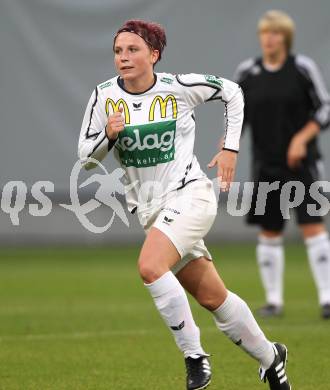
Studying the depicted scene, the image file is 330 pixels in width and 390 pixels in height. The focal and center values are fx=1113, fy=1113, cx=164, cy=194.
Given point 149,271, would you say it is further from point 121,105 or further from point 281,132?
point 281,132

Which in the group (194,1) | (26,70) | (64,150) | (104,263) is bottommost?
(104,263)

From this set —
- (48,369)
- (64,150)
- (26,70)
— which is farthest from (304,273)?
(48,369)

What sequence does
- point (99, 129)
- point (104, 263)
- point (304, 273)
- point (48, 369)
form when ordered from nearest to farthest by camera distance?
point (99, 129), point (48, 369), point (304, 273), point (104, 263)

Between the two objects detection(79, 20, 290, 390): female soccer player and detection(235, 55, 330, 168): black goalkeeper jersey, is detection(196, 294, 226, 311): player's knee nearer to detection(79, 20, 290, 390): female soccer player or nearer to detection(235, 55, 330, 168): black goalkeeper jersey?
detection(79, 20, 290, 390): female soccer player

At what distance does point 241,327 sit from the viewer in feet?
18.4

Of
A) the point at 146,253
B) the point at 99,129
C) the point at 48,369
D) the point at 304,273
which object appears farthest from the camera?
the point at 304,273

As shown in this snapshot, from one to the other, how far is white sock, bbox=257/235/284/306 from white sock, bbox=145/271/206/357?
13.9 feet

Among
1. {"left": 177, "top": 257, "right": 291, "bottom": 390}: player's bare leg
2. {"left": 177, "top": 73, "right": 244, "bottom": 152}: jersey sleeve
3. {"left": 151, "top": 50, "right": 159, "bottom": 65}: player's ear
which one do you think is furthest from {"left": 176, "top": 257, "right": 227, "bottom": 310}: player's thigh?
{"left": 151, "top": 50, "right": 159, "bottom": 65}: player's ear

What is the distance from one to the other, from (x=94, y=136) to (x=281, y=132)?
4359 millimetres

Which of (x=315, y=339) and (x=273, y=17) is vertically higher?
(x=273, y=17)

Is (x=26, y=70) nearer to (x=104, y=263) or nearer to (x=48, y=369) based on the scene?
(x=104, y=263)

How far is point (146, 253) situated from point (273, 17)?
472 centimetres

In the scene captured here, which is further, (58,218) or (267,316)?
(58,218)

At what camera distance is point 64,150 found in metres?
14.5
